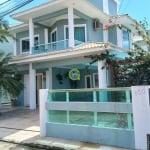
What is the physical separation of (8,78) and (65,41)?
448cm

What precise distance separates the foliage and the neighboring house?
3.82 feet

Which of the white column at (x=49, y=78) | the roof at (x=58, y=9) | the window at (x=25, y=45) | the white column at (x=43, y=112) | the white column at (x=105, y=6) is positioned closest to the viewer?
the white column at (x=43, y=112)

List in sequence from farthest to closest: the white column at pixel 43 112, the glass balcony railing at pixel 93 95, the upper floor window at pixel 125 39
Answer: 1. the upper floor window at pixel 125 39
2. the white column at pixel 43 112
3. the glass balcony railing at pixel 93 95

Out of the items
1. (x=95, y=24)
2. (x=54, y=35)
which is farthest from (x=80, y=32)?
(x=54, y=35)

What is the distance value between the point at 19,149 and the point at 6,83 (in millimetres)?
8824

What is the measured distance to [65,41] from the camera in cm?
1669

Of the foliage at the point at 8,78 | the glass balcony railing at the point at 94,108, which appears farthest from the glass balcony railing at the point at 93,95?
the foliage at the point at 8,78

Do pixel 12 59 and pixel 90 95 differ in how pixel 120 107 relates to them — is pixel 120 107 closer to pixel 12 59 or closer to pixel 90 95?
pixel 90 95

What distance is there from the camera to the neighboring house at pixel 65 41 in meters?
15.8

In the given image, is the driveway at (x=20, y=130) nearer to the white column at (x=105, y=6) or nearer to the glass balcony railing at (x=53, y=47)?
the glass balcony railing at (x=53, y=47)

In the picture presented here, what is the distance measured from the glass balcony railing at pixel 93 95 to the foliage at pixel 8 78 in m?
7.50

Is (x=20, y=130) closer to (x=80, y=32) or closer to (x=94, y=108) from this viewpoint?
(x=94, y=108)

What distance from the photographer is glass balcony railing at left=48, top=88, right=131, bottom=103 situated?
802 cm

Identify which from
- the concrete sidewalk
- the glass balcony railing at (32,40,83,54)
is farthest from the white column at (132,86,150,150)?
the glass balcony railing at (32,40,83,54)
